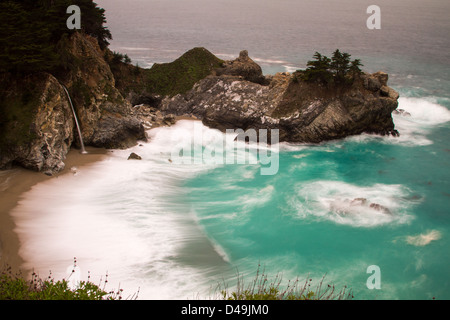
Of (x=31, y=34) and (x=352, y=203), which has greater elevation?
(x=31, y=34)

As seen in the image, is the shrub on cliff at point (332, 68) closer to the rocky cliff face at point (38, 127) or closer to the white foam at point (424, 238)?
the white foam at point (424, 238)

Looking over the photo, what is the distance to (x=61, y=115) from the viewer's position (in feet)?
66.6

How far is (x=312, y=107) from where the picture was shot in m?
25.7

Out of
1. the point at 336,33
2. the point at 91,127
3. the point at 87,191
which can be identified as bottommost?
the point at 87,191

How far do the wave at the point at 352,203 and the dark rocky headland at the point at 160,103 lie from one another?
6.45m

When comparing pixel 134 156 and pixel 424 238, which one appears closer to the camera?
pixel 424 238

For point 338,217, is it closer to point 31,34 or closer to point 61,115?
point 61,115

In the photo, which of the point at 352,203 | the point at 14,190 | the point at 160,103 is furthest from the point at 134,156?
the point at 352,203

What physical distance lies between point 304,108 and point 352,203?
9195 millimetres

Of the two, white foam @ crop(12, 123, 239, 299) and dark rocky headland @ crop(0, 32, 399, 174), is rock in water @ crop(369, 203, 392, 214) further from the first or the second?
dark rocky headland @ crop(0, 32, 399, 174)

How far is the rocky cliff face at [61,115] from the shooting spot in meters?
18.2
